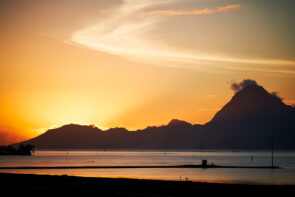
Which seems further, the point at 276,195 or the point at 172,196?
the point at 276,195

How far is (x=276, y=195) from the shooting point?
42688mm

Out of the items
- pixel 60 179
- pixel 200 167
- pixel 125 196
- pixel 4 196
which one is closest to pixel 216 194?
pixel 125 196

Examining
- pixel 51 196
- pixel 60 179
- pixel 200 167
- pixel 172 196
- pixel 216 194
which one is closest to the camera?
pixel 51 196

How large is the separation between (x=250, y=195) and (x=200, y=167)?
94215mm

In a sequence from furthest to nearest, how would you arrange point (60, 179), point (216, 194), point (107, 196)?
point (60, 179) < point (216, 194) < point (107, 196)

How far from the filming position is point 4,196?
33.3 meters

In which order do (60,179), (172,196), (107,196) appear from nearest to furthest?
(107,196), (172,196), (60,179)

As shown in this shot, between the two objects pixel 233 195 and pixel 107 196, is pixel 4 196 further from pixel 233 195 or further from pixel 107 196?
pixel 233 195

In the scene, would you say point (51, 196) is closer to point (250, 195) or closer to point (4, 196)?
point (4, 196)

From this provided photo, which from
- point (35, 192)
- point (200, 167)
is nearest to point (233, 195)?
point (35, 192)

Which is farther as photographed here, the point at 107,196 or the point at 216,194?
the point at 216,194

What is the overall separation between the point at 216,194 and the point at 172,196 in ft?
16.9

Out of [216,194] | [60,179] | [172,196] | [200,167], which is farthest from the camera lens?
[200,167]

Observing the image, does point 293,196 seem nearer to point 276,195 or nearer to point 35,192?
point 276,195
